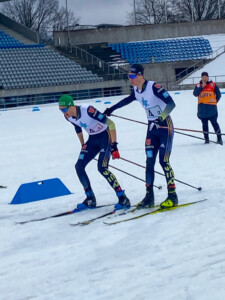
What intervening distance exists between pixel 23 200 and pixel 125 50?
3638 cm

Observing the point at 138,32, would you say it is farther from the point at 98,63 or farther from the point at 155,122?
the point at 155,122

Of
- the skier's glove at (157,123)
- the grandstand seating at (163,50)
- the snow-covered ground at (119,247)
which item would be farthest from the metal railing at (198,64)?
the skier's glove at (157,123)

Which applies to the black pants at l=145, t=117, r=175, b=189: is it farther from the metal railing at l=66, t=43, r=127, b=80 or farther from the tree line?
the tree line

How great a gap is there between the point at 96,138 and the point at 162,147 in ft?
2.83

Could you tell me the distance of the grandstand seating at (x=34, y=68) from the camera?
1373 inches

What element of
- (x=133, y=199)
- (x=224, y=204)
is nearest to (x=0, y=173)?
(x=133, y=199)

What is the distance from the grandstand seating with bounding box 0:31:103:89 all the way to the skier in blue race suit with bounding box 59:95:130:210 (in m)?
27.0

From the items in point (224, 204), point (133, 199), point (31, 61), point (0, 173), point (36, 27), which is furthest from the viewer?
point (36, 27)

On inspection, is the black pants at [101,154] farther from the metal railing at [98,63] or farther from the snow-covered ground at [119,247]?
the metal railing at [98,63]

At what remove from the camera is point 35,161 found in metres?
12.5

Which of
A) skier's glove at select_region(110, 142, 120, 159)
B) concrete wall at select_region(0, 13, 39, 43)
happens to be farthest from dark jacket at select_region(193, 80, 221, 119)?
concrete wall at select_region(0, 13, 39, 43)

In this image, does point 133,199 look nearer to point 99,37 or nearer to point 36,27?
point 99,37

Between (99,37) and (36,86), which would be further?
(99,37)

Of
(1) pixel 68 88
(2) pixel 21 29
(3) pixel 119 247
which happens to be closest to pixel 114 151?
Result: (3) pixel 119 247
